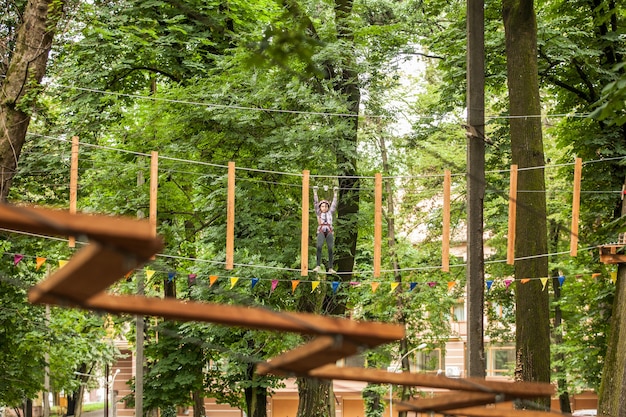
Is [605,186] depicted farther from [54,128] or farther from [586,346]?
[54,128]

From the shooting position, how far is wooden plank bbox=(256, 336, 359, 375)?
3590 mm

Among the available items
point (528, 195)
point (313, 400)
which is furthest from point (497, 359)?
point (528, 195)

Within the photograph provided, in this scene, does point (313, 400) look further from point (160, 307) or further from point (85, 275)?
point (85, 275)

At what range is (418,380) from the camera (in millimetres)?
4617

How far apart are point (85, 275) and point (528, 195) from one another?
13.3m

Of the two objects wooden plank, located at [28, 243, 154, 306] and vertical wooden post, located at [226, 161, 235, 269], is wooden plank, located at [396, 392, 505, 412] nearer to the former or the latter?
wooden plank, located at [28, 243, 154, 306]

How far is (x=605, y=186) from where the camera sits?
64.3 feet

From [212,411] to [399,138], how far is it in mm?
28309

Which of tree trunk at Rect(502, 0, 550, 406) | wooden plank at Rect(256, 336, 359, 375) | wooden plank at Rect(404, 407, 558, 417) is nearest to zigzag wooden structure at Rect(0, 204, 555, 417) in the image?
wooden plank at Rect(256, 336, 359, 375)

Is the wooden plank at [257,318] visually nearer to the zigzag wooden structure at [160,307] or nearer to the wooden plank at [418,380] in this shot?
the zigzag wooden structure at [160,307]

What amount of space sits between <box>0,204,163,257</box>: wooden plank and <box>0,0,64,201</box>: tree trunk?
9980mm

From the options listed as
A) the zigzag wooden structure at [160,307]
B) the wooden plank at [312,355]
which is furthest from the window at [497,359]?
the wooden plank at [312,355]

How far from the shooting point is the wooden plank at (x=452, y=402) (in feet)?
16.4

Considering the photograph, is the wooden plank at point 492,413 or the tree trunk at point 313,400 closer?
the wooden plank at point 492,413
